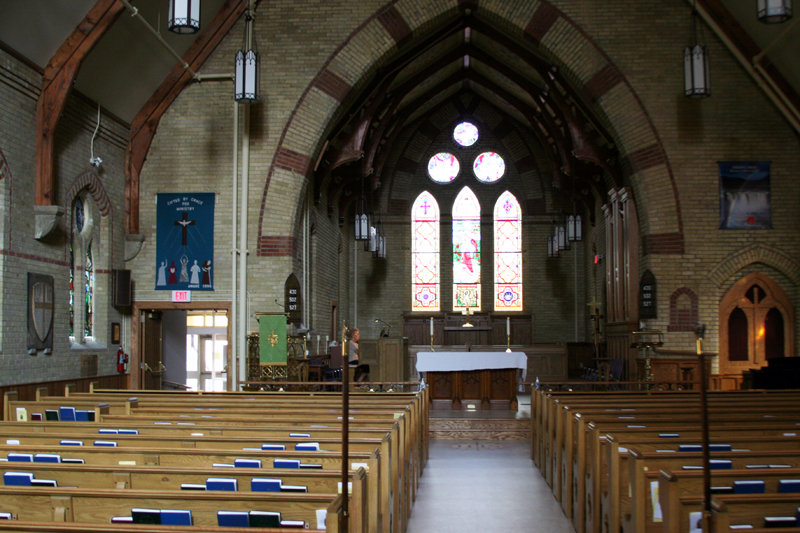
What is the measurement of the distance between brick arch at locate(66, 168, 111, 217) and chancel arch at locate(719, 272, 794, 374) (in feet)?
36.6

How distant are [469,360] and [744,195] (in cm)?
590

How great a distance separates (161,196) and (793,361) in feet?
36.6

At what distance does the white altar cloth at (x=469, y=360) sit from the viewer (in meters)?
14.5

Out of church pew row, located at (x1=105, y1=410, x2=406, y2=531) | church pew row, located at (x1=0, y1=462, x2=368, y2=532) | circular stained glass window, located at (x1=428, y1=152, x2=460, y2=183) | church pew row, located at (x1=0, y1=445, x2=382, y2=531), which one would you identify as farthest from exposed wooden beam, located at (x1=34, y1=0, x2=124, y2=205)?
circular stained glass window, located at (x1=428, y1=152, x2=460, y2=183)

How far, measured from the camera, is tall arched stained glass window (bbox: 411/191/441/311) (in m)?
23.1

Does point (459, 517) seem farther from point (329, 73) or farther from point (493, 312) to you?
point (493, 312)

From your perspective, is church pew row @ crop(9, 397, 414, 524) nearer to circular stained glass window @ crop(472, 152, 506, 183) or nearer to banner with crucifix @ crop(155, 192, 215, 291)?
banner with crucifix @ crop(155, 192, 215, 291)

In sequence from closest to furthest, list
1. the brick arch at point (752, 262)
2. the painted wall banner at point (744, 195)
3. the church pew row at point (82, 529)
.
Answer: the church pew row at point (82, 529), the brick arch at point (752, 262), the painted wall banner at point (744, 195)

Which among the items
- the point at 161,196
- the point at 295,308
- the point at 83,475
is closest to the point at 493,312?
the point at 295,308

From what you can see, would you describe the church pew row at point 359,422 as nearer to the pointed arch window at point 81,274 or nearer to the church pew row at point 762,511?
the church pew row at point 762,511

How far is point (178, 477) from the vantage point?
4.16 m

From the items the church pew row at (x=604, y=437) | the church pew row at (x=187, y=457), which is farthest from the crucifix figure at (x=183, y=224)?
the church pew row at (x=187, y=457)

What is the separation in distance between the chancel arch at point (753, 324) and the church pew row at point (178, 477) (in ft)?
37.4

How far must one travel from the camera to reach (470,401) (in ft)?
49.9
